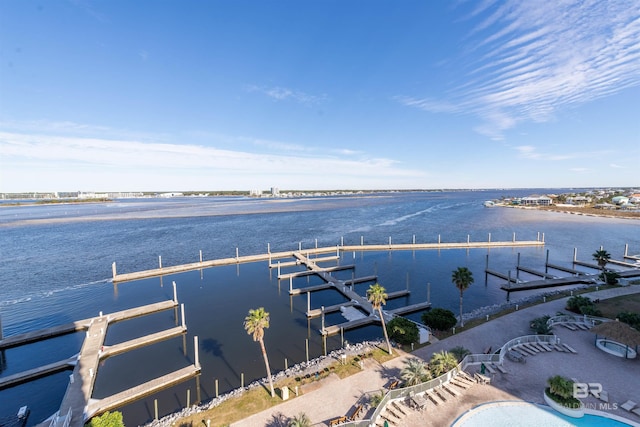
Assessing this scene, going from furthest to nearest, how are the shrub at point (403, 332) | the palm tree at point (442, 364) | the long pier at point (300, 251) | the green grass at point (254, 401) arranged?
the long pier at point (300, 251) < the shrub at point (403, 332) < the palm tree at point (442, 364) < the green grass at point (254, 401)

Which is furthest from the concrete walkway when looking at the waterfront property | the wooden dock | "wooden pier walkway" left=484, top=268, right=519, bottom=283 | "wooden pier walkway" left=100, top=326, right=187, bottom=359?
the wooden dock

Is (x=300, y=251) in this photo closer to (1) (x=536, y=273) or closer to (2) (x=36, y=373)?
(2) (x=36, y=373)

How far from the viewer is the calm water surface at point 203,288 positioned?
27.7 m

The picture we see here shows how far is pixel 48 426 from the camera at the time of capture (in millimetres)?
19219

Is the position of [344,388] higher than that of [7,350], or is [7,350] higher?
[344,388]

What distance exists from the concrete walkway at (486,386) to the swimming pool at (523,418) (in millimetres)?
585

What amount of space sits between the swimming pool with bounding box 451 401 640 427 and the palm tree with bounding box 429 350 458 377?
127 inches

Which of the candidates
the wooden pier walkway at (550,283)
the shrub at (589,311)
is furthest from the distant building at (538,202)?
the shrub at (589,311)

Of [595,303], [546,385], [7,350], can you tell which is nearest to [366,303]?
[546,385]

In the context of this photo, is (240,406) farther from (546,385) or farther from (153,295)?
(153,295)

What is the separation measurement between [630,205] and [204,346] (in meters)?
222

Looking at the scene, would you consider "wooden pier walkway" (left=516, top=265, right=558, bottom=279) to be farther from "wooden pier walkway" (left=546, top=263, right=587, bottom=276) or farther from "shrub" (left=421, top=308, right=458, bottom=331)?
"shrub" (left=421, top=308, right=458, bottom=331)

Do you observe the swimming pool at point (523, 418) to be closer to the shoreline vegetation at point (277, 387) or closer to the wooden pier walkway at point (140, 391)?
the shoreline vegetation at point (277, 387)

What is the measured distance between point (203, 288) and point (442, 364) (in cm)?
4097
